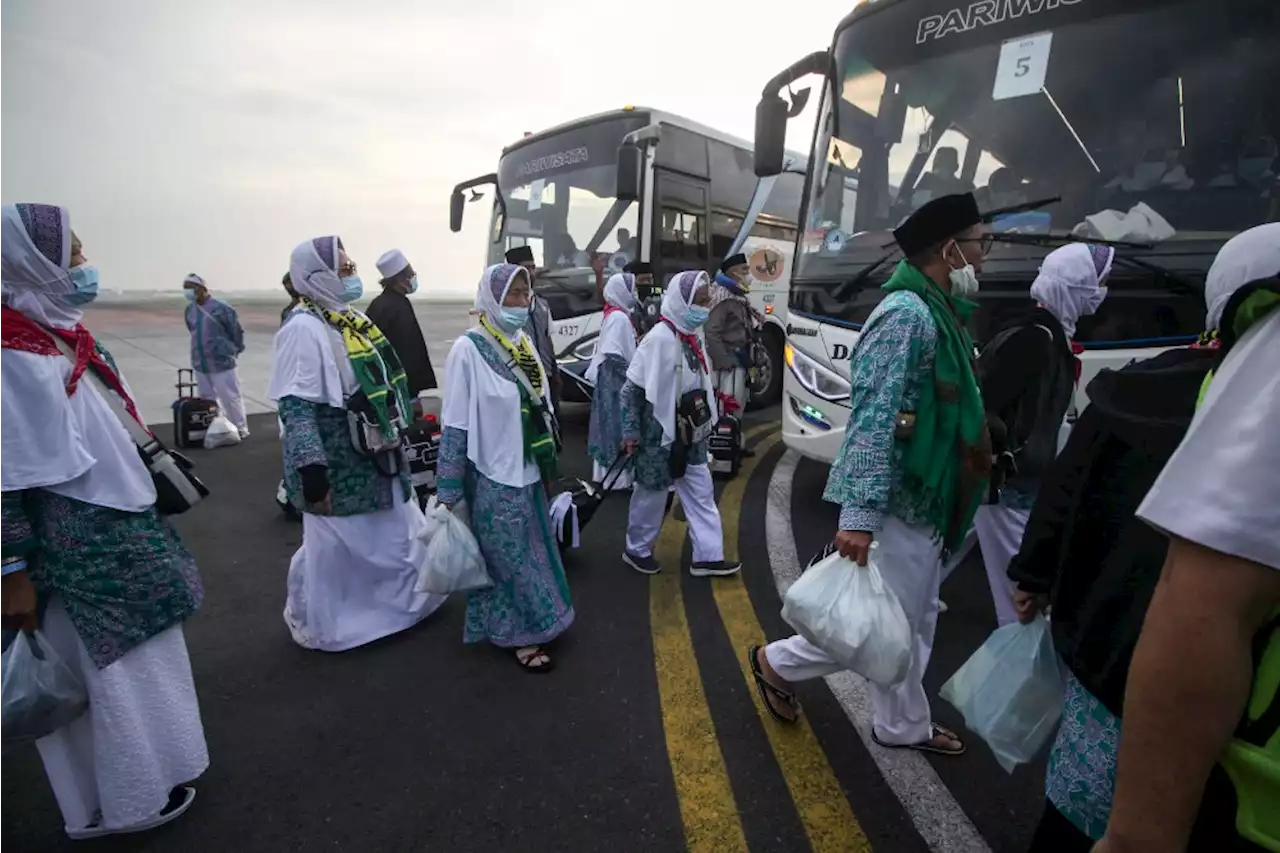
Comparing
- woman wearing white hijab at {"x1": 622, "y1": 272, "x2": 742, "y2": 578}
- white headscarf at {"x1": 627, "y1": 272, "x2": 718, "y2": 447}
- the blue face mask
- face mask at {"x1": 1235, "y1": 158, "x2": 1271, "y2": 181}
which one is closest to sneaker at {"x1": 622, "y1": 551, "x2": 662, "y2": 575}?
woman wearing white hijab at {"x1": 622, "y1": 272, "x2": 742, "y2": 578}

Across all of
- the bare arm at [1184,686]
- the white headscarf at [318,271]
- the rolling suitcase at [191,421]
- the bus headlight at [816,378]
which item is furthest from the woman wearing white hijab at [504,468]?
the rolling suitcase at [191,421]

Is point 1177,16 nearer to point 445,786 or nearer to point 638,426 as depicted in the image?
point 638,426

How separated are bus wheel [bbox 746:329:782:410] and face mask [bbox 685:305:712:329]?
530cm

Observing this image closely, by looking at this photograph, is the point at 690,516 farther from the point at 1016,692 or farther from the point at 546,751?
the point at 1016,692

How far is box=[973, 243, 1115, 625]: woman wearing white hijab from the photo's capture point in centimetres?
279

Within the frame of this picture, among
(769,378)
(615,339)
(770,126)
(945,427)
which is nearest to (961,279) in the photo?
(945,427)

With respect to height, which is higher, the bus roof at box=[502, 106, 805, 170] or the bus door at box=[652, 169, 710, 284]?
the bus roof at box=[502, 106, 805, 170]

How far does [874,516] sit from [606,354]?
3600 millimetres

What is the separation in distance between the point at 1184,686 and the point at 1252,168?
3753 millimetres

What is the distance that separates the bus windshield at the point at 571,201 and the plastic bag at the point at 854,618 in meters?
6.41

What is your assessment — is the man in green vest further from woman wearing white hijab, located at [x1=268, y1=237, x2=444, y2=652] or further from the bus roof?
the bus roof

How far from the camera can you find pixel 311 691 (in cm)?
298

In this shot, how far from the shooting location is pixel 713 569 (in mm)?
4066

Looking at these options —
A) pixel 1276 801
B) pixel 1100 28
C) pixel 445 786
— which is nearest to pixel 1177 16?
pixel 1100 28
